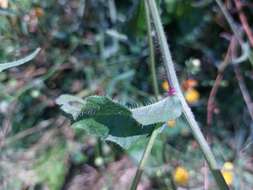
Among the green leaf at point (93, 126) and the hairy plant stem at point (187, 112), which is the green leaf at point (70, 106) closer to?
the green leaf at point (93, 126)

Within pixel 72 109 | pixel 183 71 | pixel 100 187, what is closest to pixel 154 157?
pixel 100 187

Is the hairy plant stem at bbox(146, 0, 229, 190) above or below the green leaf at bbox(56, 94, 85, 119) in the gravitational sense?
above

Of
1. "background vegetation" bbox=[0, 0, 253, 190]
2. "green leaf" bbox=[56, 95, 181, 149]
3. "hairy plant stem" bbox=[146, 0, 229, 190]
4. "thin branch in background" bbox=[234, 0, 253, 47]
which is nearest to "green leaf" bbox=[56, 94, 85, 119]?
"green leaf" bbox=[56, 95, 181, 149]

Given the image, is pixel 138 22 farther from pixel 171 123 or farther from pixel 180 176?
pixel 180 176

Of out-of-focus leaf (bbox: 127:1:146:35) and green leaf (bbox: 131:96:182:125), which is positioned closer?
green leaf (bbox: 131:96:182:125)

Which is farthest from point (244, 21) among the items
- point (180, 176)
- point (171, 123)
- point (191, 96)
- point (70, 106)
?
point (70, 106)

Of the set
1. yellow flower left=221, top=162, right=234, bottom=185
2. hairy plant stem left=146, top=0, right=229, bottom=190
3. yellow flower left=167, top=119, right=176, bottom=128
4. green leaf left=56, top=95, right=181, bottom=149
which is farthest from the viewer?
yellow flower left=167, top=119, right=176, bottom=128

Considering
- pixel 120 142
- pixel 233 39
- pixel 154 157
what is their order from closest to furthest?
1. pixel 120 142
2. pixel 154 157
3. pixel 233 39

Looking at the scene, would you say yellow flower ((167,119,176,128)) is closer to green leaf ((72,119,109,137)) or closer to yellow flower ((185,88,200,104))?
yellow flower ((185,88,200,104))

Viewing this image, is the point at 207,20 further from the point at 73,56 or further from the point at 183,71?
the point at 73,56
